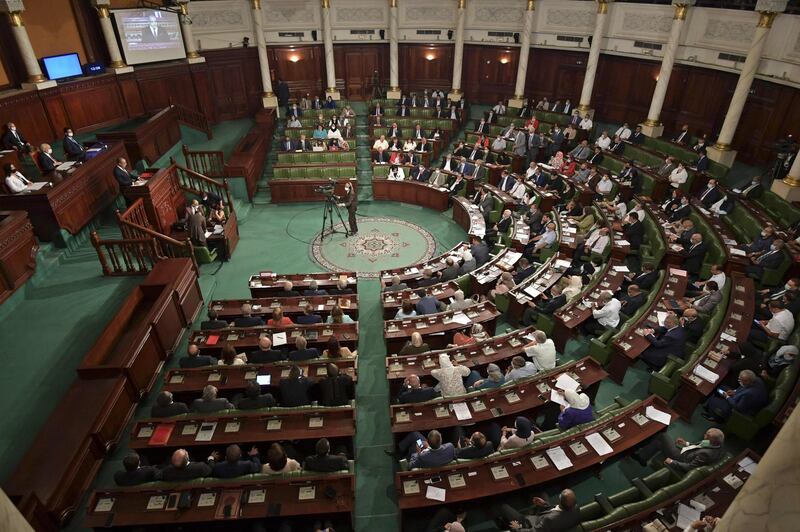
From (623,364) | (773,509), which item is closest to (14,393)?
(773,509)

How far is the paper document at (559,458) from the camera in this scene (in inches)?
225

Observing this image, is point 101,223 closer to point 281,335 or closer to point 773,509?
point 281,335

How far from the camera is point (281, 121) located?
1969 centimetres

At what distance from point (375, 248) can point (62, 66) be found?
10093 mm

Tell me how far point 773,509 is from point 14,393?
342 inches

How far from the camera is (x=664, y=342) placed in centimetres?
772

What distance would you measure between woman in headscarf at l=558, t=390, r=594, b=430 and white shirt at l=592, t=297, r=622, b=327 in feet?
8.42

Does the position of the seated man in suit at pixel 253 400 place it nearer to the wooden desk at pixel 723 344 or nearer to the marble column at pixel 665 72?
the wooden desk at pixel 723 344

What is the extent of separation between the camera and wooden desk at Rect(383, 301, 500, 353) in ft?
27.4

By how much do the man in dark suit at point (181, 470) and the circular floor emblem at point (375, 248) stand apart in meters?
6.70

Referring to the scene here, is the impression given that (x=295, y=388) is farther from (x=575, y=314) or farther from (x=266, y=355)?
(x=575, y=314)

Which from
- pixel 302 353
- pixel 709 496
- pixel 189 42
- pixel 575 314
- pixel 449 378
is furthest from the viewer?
pixel 189 42

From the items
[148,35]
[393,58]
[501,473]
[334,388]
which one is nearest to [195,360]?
[334,388]

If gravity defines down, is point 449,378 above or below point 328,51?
below
